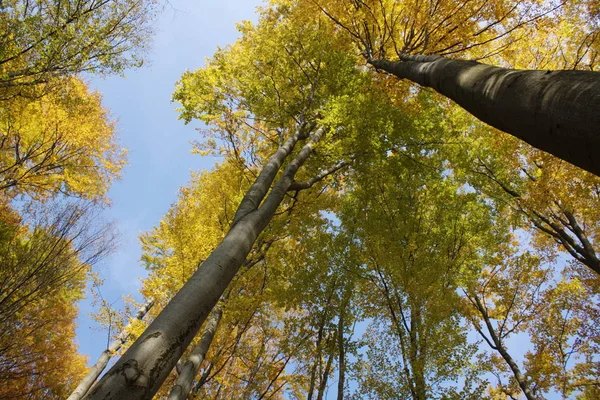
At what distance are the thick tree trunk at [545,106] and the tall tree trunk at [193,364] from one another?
4845 mm

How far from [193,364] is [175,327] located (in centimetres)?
310

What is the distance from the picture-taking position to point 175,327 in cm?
216

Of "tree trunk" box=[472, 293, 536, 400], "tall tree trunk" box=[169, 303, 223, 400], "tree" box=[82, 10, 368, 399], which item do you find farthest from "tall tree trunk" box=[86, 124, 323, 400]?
"tree trunk" box=[472, 293, 536, 400]

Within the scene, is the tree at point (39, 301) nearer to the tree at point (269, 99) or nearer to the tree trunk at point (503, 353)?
the tree at point (269, 99)

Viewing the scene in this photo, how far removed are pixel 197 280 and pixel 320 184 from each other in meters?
6.26

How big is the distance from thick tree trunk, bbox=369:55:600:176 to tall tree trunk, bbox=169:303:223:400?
15.9 feet

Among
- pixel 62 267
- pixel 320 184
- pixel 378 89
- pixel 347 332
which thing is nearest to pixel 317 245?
pixel 320 184

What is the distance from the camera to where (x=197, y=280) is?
2.53 metres

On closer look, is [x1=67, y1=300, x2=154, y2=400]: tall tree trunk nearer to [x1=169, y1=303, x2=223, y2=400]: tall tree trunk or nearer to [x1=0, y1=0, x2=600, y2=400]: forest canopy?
[x1=0, y1=0, x2=600, y2=400]: forest canopy

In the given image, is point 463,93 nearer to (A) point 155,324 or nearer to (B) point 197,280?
(B) point 197,280

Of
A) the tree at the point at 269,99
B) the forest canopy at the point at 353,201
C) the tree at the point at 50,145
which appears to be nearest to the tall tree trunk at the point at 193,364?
the forest canopy at the point at 353,201

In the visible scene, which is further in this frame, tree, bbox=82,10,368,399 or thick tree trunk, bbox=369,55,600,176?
tree, bbox=82,10,368,399

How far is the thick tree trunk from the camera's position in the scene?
1.18 meters

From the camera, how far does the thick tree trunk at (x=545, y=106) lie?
3.87 feet
